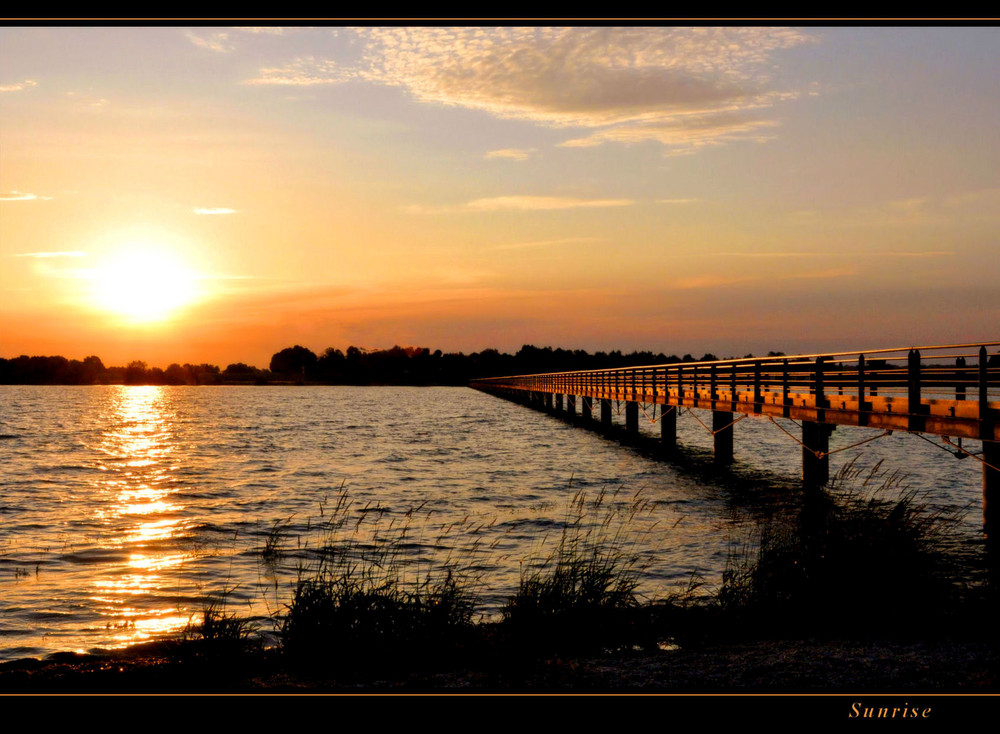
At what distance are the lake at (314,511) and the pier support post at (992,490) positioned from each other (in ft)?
1.41

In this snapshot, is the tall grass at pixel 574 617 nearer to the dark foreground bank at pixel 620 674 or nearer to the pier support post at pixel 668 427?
the dark foreground bank at pixel 620 674

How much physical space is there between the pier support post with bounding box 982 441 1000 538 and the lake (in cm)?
43

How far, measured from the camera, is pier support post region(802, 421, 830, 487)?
2444 cm

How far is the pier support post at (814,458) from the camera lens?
2444cm

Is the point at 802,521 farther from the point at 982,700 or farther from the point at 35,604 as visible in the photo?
the point at 35,604

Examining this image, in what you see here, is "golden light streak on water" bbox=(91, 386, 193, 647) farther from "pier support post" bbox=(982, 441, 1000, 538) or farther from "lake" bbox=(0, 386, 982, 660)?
"pier support post" bbox=(982, 441, 1000, 538)

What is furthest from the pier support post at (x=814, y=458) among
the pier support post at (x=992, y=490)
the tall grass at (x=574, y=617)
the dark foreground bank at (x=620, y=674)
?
the dark foreground bank at (x=620, y=674)

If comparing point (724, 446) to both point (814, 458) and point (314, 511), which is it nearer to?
point (814, 458)

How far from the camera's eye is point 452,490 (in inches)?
1019

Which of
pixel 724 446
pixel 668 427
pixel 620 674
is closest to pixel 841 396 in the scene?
pixel 724 446

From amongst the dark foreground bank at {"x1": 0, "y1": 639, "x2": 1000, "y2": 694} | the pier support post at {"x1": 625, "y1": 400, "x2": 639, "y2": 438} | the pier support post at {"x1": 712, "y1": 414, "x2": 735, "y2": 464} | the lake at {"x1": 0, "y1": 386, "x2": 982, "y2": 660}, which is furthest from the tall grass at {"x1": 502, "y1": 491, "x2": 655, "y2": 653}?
the pier support post at {"x1": 625, "y1": 400, "x2": 639, "y2": 438}

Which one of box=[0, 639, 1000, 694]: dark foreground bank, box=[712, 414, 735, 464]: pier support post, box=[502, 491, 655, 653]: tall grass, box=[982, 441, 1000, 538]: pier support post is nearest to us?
box=[0, 639, 1000, 694]: dark foreground bank

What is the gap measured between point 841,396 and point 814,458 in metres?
3.03
